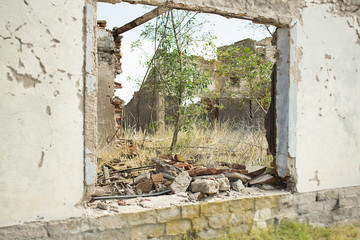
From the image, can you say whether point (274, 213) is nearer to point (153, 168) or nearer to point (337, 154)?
point (337, 154)

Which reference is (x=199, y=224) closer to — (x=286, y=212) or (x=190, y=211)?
(x=190, y=211)

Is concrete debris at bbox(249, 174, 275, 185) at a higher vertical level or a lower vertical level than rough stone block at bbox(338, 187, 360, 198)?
higher

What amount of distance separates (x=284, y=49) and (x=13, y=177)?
2901 millimetres

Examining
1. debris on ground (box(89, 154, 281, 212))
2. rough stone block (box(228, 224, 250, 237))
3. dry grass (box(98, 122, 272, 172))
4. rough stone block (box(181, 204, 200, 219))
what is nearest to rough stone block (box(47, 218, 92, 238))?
debris on ground (box(89, 154, 281, 212))

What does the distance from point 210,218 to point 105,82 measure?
15.7 ft

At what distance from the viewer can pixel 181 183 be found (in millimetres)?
3385

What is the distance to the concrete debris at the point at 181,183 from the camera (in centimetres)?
330

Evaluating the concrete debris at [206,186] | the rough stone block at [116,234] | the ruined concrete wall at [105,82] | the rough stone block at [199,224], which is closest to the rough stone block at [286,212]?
the concrete debris at [206,186]

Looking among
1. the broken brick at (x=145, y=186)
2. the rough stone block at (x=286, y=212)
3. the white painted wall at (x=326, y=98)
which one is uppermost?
the white painted wall at (x=326, y=98)

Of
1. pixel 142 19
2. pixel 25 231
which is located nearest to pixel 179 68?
pixel 142 19

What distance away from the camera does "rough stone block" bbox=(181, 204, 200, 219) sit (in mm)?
2936

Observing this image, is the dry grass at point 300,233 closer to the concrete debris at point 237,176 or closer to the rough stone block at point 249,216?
the rough stone block at point 249,216

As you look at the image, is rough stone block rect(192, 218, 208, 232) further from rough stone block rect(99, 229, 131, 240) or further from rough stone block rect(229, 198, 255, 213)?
rough stone block rect(99, 229, 131, 240)

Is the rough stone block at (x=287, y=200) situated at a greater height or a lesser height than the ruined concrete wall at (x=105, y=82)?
lesser
